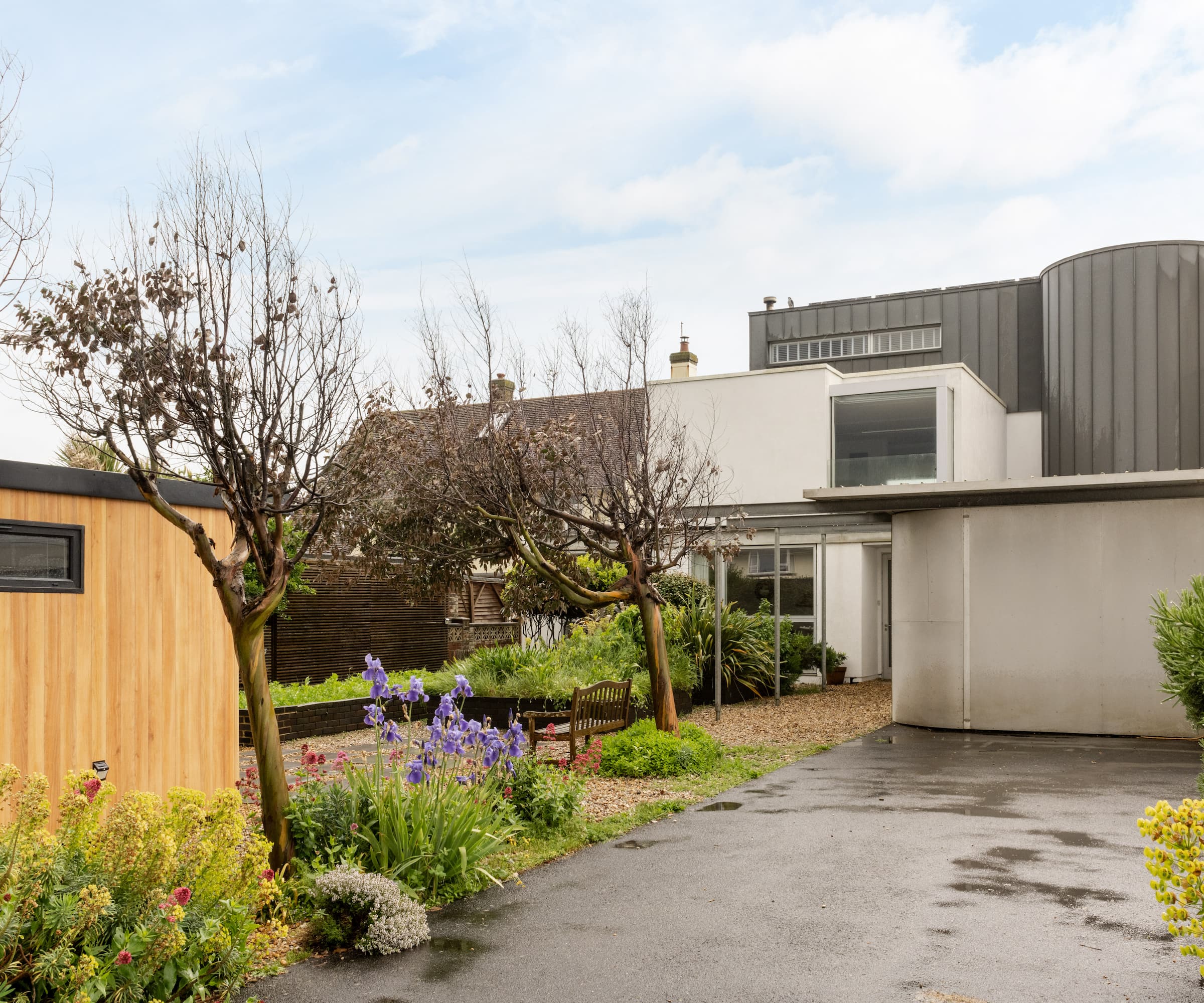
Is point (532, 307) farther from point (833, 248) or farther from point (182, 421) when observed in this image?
point (182, 421)

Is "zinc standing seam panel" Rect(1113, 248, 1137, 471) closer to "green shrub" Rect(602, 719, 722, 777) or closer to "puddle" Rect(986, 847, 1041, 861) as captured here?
"green shrub" Rect(602, 719, 722, 777)

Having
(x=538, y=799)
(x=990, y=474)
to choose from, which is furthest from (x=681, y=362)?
(x=538, y=799)

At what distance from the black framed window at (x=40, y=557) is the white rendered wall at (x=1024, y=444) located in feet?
76.1

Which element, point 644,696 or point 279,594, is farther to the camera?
point 644,696

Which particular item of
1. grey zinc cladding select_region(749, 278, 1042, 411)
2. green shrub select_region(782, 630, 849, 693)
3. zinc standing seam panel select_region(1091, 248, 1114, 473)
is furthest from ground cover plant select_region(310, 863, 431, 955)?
grey zinc cladding select_region(749, 278, 1042, 411)

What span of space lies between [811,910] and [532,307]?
8796 mm

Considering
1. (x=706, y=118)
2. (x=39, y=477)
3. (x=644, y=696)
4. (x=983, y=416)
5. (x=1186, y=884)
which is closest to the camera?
(x=1186, y=884)

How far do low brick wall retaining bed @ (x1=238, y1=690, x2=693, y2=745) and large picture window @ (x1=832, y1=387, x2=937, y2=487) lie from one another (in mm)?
8188

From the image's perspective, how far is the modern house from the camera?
13453 millimetres

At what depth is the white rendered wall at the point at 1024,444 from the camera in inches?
1027

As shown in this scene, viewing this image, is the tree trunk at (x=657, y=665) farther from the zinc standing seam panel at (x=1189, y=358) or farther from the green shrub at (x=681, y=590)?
the zinc standing seam panel at (x=1189, y=358)

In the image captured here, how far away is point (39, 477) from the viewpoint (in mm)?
6648

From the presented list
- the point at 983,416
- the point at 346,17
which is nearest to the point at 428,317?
the point at 346,17

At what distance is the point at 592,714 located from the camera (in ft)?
35.6
